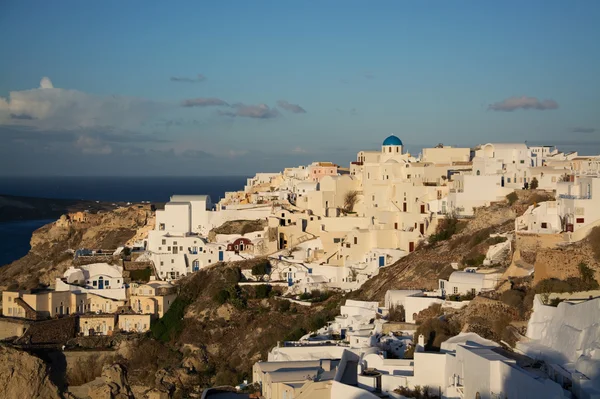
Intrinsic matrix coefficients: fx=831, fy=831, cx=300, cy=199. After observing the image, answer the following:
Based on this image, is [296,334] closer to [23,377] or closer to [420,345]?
[420,345]

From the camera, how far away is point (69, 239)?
157 ft

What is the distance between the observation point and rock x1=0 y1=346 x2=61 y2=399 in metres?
29.0

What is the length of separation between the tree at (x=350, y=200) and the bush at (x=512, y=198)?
30.4 ft

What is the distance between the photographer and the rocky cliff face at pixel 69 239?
1622 inches

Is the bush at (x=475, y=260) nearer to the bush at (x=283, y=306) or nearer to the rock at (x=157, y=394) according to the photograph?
the bush at (x=283, y=306)

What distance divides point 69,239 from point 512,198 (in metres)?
27.1

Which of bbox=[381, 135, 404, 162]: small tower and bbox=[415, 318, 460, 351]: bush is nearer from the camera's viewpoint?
bbox=[415, 318, 460, 351]: bush

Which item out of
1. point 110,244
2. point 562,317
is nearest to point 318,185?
point 110,244

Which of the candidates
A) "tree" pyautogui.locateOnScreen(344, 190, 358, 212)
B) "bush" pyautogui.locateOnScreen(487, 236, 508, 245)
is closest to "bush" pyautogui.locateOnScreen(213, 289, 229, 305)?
"tree" pyautogui.locateOnScreen(344, 190, 358, 212)

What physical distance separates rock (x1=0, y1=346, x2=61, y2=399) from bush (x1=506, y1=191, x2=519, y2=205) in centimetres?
1805

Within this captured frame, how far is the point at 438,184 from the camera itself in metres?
36.3

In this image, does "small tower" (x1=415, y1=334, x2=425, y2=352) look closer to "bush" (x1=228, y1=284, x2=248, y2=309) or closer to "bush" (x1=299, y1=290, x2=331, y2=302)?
"bush" (x1=299, y1=290, x2=331, y2=302)

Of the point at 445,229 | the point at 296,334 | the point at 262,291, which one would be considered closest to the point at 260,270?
the point at 262,291

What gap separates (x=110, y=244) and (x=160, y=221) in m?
5.35
